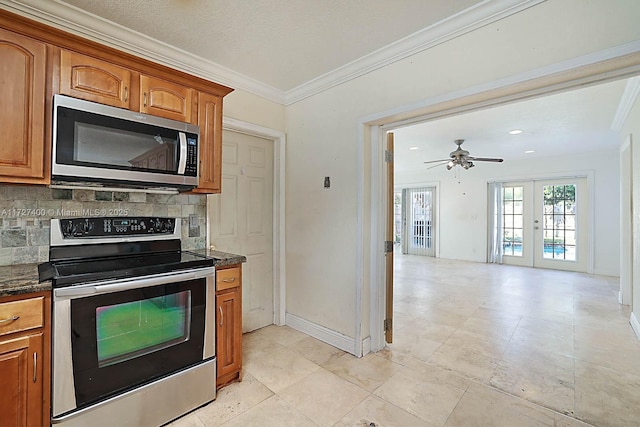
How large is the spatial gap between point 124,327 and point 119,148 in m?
1.05

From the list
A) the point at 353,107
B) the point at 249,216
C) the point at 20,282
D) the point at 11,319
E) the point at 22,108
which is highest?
the point at 353,107

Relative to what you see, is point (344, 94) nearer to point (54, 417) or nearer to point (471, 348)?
point (471, 348)

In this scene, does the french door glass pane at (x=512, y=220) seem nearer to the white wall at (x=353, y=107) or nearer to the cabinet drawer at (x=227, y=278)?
the white wall at (x=353, y=107)

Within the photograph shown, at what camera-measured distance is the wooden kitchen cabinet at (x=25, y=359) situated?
1.29 m

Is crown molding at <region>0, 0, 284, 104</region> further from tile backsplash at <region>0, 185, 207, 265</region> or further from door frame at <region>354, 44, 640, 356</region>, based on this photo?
door frame at <region>354, 44, 640, 356</region>

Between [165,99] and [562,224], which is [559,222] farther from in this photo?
[165,99]

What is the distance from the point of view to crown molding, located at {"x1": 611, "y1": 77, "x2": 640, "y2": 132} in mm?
2941

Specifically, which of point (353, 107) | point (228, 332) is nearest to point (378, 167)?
point (353, 107)

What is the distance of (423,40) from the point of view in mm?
2150

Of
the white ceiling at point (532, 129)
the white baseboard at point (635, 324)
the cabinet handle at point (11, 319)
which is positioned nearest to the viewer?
the cabinet handle at point (11, 319)

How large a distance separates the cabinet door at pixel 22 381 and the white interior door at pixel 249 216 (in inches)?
57.7

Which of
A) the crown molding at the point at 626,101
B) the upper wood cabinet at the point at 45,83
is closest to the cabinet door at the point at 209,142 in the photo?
the upper wood cabinet at the point at 45,83

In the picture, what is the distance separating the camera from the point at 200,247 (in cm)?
259

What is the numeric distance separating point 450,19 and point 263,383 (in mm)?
2850
